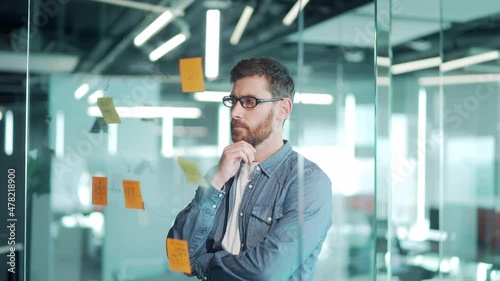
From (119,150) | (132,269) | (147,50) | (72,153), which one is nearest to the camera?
(119,150)

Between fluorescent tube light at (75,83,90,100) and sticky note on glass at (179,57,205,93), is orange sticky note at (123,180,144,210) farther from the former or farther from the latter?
fluorescent tube light at (75,83,90,100)

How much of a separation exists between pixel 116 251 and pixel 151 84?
1076 millimetres

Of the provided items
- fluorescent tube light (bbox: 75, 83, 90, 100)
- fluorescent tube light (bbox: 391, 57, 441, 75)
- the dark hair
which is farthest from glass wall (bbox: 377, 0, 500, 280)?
fluorescent tube light (bbox: 75, 83, 90, 100)

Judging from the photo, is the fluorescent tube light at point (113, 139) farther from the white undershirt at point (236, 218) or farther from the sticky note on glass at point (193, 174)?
the white undershirt at point (236, 218)

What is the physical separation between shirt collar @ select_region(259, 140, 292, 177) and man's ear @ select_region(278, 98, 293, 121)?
101 millimetres

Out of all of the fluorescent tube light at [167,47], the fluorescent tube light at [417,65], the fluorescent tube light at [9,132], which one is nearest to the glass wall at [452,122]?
the fluorescent tube light at [417,65]

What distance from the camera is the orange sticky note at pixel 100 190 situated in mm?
3020

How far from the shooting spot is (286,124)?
7.43 ft

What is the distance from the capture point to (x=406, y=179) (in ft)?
12.9

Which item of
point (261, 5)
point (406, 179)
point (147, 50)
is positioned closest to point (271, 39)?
point (261, 5)

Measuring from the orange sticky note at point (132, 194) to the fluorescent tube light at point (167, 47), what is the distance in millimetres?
860

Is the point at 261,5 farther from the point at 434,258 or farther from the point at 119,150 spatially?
the point at 434,258

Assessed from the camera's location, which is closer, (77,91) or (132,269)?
(132,269)

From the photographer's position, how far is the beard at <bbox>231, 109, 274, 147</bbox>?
219 cm
